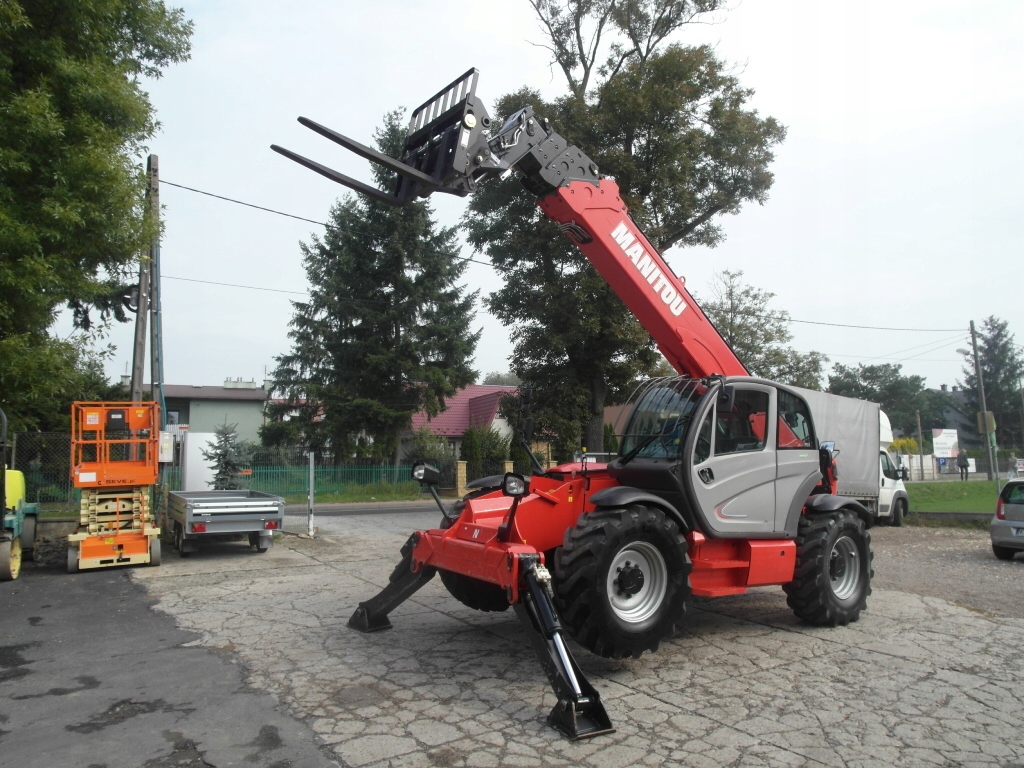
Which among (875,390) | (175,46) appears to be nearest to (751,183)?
(175,46)

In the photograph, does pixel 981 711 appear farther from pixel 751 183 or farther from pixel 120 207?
pixel 751 183

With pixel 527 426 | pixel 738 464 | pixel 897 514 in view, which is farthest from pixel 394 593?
pixel 897 514

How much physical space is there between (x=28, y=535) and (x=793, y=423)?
11.2 metres

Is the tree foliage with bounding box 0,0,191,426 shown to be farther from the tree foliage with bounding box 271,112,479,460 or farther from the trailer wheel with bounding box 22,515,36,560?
the tree foliage with bounding box 271,112,479,460

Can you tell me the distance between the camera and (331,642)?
7020 mm

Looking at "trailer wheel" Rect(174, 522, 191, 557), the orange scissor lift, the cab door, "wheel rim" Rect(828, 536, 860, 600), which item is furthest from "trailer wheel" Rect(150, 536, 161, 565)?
"wheel rim" Rect(828, 536, 860, 600)

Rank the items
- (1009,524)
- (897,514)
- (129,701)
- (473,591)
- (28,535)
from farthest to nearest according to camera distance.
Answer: (897,514) < (1009,524) < (28,535) < (473,591) < (129,701)

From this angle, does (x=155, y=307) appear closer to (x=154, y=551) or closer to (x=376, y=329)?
(x=154, y=551)

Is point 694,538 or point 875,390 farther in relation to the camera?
point 875,390

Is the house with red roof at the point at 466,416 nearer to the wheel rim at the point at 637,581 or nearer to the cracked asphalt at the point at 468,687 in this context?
the cracked asphalt at the point at 468,687

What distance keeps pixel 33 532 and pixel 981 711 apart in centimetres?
1263

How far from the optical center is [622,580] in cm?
606

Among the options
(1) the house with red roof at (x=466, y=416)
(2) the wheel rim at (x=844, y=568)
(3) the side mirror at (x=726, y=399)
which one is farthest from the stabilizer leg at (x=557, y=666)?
(1) the house with red roof at (x=466, y=416)

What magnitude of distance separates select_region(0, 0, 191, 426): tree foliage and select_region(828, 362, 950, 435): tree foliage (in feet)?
274
